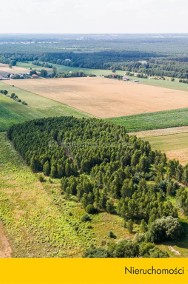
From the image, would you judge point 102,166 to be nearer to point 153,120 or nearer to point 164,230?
point 164,230

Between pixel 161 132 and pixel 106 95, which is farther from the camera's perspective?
pixel 106 95

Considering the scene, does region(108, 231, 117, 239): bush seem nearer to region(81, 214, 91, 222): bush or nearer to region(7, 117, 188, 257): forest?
region(7, 117, 188, 257): forest

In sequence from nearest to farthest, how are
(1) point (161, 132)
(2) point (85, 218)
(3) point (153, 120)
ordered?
(2) point (85, 218)
(1) point (161, 132)
(3) point (153, 120)

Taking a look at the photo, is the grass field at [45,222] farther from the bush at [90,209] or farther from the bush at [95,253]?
the bush at [95,253]

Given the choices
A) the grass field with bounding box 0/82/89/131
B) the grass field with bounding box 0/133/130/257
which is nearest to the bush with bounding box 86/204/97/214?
the grass field with bounding box 0/133/130/257

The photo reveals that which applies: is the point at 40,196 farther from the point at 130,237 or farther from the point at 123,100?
the point at 123,100

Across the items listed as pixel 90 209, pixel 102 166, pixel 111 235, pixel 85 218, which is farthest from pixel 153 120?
pixel 111 235

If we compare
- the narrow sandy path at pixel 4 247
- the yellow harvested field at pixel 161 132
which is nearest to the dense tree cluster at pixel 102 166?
the yellow harvested field at pixel 161 132

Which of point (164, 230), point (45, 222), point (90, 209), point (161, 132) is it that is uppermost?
point (161, 132)
